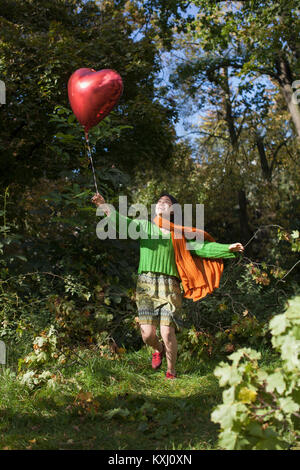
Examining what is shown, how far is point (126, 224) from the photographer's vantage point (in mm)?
4074

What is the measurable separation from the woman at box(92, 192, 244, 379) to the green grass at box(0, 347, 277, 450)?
366mm

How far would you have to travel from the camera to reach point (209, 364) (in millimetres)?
4789

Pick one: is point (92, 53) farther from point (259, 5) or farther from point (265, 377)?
point (265, 377)

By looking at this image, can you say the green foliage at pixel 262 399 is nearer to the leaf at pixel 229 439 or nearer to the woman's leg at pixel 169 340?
the leaf at pixel 229 439

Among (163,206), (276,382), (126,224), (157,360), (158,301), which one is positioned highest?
(163,206)

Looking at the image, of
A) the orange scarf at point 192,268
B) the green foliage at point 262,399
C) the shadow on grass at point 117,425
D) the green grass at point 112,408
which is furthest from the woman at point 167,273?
the green foliage at point 262,399

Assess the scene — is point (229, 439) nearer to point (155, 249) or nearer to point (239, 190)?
point (155, 249)

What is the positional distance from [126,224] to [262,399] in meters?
1.94

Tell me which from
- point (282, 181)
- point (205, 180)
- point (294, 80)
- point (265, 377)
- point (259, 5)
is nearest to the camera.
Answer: point (265, 377)

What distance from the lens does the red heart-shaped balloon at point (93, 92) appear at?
153 inches

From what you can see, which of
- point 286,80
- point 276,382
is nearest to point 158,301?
point 276,382

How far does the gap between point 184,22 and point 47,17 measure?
275cm
